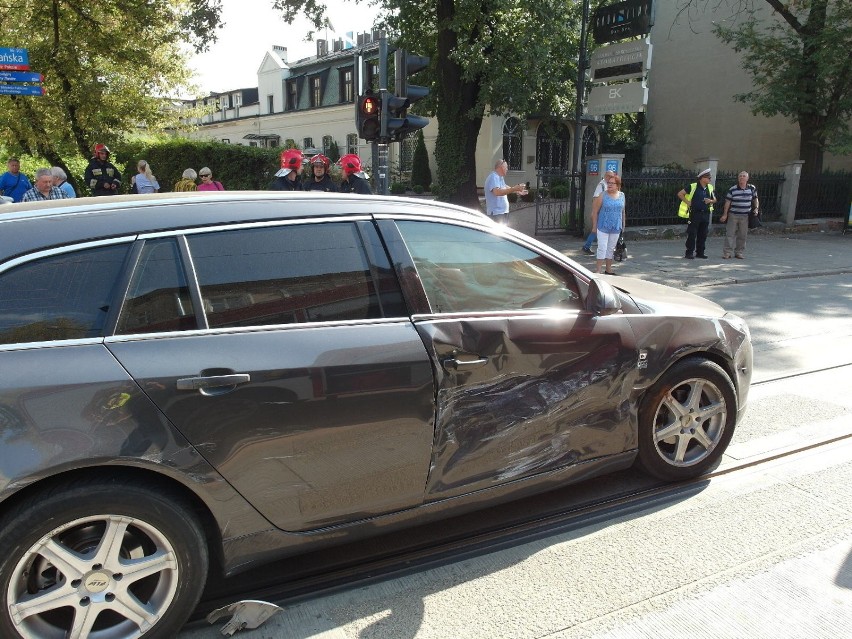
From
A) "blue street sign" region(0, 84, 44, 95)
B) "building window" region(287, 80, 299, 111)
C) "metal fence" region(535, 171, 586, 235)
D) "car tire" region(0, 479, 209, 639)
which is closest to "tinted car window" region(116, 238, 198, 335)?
"car tire" region(0, 479, 209, 639)

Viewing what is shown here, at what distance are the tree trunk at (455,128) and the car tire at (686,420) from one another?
15218 millimetres

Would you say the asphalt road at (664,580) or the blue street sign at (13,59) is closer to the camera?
the asphalt road at (664,580)

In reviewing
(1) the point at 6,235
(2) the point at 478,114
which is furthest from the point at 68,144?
(1) the point at 6,235

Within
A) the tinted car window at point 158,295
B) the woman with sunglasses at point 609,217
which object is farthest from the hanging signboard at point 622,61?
the tinted car window at point 158,295

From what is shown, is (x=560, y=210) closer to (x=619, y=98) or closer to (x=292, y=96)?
(x=619, y=98)

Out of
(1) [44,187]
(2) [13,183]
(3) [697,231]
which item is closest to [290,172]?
(1) [44,187]

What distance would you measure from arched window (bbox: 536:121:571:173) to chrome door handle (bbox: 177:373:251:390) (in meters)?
30.2

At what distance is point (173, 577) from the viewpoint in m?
2.40

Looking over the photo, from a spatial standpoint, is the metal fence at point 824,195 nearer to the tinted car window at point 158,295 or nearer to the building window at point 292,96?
the tinted car window at point 158,295

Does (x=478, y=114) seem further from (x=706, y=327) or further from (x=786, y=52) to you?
(x=706, y=327)

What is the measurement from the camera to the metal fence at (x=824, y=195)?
2088cm

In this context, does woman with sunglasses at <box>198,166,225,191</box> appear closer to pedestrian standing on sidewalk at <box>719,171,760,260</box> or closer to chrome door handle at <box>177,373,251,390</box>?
chrome door handle at <box>177,373,251,390</box>

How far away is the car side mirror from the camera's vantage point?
3.31m

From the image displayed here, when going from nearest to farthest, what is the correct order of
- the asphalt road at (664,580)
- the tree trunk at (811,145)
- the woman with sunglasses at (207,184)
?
the asphalt road at (664,580) → the woman with sunglasses at (207,184) → the tree trunk at (811,145)
